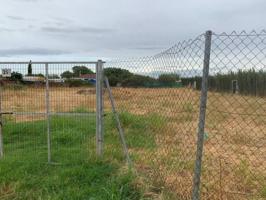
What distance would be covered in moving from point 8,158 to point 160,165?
3.49m

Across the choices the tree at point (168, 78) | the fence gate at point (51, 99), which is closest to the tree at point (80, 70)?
the fence gate at point (51, 99)

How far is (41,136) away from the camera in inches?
458

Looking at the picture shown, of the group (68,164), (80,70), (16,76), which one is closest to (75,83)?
(80,70)

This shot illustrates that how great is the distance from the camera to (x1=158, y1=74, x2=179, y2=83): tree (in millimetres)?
5512

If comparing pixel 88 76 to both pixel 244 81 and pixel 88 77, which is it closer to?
pixel 88 77

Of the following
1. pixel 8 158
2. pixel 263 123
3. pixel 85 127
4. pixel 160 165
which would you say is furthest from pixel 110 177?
pixel 263 123

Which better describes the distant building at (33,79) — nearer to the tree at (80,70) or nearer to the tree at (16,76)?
the tree at (16,76)

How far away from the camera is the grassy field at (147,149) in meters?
5.98

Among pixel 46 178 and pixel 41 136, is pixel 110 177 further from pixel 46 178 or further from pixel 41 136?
pixel 41 136

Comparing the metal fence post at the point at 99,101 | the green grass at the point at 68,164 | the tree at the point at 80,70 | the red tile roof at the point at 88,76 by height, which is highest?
the tree at the point at 80,70

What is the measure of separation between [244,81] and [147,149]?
439 cm

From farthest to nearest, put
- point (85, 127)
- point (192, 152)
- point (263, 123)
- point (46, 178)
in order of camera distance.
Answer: point (263, 123) → point (85, 127) → point (192, 152) → point (46, 178)

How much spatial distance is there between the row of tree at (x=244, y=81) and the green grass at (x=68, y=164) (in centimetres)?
227

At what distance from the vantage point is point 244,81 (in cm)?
400
